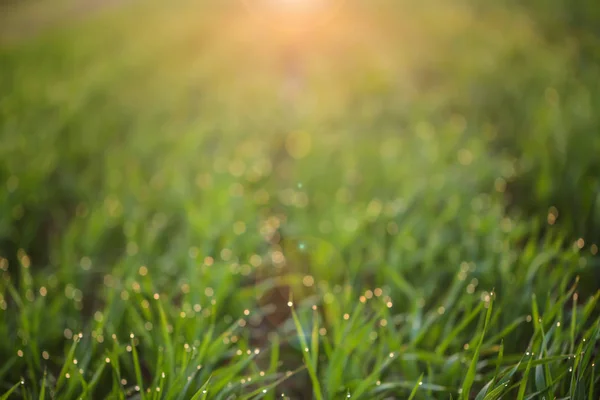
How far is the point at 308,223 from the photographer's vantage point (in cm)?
167

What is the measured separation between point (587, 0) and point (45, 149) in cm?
332

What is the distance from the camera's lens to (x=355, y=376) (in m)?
1.09

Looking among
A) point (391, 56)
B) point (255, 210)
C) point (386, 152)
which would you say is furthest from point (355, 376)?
point (391, 56)

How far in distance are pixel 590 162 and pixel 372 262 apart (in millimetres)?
855

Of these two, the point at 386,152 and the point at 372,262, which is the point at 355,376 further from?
the point at 386,152

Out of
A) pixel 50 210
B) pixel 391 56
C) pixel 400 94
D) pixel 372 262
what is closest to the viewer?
A: pixel 372 262

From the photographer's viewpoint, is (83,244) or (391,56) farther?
(391,56)

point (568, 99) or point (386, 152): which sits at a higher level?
point (568, 99)

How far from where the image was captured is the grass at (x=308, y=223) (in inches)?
43.2

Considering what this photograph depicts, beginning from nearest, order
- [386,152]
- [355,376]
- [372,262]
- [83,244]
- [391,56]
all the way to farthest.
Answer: [355,376], [372,262], [83,244], [386,152], [391,56]

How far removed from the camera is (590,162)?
169cm

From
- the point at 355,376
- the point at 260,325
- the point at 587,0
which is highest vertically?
the point at 587,0

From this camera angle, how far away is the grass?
1.10 meters

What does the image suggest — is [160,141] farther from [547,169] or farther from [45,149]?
[547,169]
